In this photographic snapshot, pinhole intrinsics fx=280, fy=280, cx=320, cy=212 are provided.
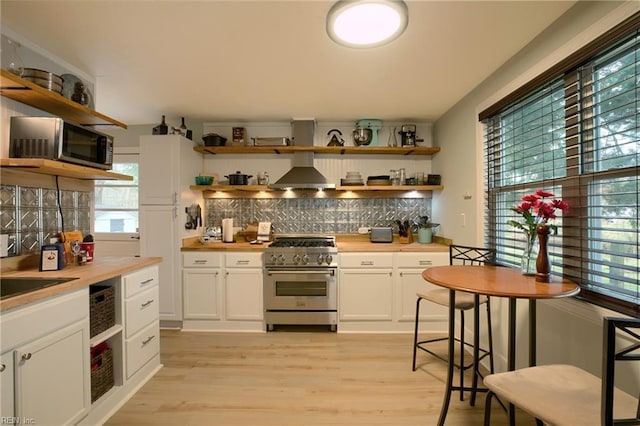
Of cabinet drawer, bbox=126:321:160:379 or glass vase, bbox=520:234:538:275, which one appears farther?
cabinet drawer, bbox=126:321:160:379

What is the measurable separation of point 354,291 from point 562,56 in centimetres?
249

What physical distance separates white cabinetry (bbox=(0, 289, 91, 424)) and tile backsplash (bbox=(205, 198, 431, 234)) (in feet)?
7.27

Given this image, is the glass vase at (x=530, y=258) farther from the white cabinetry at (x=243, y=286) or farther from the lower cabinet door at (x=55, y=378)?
the lower cabinet door at (x=55, y=378)

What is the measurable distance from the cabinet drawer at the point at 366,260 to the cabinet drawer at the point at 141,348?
1821mm

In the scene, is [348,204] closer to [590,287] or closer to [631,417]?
[590,287]

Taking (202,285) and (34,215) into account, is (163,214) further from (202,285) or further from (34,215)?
(34,215)

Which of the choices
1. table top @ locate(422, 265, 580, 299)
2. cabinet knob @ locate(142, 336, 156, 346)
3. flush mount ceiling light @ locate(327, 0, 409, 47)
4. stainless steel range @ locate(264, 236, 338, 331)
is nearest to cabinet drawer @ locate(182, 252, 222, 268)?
stainless steel range @ locate(264, 236, 338, 331)

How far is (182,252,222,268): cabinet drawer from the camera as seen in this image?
310cm

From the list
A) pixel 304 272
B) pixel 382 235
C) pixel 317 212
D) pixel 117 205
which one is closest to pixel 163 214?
pixel 117 205

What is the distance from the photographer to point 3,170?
1.72 metres

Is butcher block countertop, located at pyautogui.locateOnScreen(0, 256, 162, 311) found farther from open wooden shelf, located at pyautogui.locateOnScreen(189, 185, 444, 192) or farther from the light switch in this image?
open wooden shelf, located at pyautogui.locateOnScreen(189, 185, 444, 192)

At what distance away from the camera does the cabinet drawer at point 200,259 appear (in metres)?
3.10

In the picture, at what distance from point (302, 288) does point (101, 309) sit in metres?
1.77

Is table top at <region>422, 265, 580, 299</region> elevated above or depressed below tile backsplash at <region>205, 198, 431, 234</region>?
below
